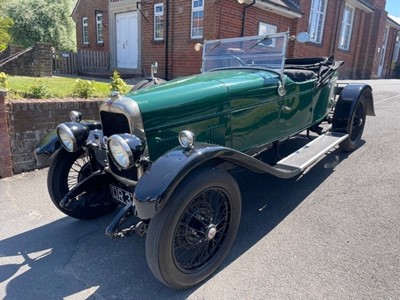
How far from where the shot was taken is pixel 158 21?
11.9 meters

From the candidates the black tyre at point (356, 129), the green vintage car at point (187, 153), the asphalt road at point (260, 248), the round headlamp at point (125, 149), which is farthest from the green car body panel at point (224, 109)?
the black tyre at point (356, 129)

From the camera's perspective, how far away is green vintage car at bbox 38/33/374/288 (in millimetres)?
2109

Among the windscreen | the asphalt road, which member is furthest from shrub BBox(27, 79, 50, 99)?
the windscreen

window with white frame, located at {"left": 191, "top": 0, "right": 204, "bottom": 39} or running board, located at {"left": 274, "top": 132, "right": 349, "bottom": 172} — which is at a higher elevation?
window with white frame, located at {"left": 191, "top": 0, "right": 204, "bottom": 39}

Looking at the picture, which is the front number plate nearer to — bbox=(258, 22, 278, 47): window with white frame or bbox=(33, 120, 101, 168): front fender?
bbox=(33, 120, 101, 168): front fender

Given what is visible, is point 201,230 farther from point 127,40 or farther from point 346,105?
point 127,40

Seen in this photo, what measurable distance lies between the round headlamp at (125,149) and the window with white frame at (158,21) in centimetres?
1038

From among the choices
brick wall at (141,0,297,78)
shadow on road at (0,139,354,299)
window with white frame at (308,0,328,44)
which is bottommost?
shadow on road at (0,139,354,299)

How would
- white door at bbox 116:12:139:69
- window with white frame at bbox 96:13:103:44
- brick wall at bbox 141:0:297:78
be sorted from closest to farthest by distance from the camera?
brick wall at bbox 141:0:297:78 < white door at bbox 116:12:139:69 < window with white frame at bbox 96:13:103:44

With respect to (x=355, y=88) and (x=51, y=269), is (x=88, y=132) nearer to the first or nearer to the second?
(x=51, y=269)

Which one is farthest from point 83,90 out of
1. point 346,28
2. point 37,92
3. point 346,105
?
point 346,28

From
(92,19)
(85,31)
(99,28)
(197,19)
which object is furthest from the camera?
(85,31)

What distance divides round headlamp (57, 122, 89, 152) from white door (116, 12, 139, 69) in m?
10.9

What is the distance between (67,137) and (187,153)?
1.30 metres
